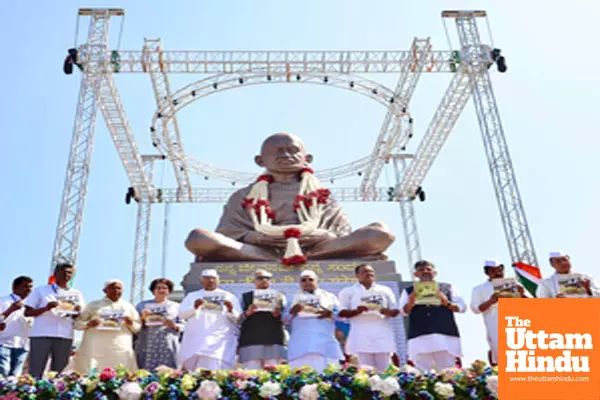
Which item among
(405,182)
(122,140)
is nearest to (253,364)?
(122,140)

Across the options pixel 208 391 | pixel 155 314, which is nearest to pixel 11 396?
pixel 208 391

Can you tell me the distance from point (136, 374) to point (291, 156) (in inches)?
222

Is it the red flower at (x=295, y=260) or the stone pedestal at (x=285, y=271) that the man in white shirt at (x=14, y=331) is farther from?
the red flower at (x=295, y=260)

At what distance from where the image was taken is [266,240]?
794cm

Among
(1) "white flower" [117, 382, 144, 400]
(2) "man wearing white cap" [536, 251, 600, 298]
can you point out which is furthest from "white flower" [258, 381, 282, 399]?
(2) "man wearing white cap" [536, 251, 600, 298]

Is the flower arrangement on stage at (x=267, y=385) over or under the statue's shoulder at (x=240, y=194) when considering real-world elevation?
under

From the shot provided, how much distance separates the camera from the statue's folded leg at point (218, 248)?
24.2 feet

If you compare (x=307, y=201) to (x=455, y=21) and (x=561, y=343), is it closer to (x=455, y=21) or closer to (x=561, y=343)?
(x=561, y=343)

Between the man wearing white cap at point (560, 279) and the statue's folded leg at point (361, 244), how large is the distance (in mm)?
2231

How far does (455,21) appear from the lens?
533 inches

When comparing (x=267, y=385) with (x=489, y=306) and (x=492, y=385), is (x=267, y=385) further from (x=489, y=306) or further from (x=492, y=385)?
(x=489, y=306)

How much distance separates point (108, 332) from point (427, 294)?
2.68 meters

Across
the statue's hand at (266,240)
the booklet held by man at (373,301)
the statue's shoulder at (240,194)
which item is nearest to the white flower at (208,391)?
the booklet held by man at (373,301)

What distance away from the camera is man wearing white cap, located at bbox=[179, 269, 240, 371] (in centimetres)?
493
